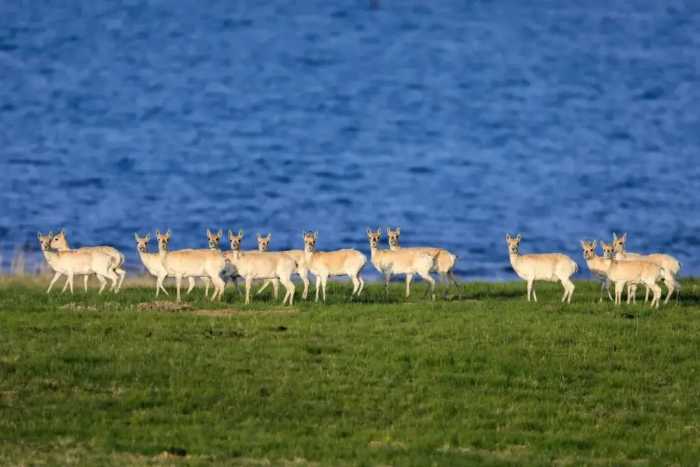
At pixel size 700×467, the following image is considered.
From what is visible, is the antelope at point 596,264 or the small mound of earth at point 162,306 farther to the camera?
the antelope at point 596,264

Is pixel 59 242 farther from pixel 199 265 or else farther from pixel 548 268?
pixel 548 268

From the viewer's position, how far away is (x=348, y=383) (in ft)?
86.5

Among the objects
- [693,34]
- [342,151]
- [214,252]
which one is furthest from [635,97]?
[214,252]

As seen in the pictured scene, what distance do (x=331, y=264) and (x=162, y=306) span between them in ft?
13.4

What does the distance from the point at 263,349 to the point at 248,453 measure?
6.38m

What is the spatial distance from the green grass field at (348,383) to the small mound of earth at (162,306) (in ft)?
0.82

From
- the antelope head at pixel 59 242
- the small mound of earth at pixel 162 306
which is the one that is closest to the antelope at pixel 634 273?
the small mound of earth at pixel 162 306

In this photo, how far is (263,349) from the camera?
28.5m

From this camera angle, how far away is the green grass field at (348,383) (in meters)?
22.7

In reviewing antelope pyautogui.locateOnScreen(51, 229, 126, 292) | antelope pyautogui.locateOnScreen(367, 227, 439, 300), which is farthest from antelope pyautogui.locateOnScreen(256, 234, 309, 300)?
antelope pyautogui.locateOnScreen(51, 229, 126, 292)

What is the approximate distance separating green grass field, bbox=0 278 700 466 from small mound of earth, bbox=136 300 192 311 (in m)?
0.25

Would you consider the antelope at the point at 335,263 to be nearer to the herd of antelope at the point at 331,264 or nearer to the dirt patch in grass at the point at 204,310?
the herd of antelope at the point at 331,264

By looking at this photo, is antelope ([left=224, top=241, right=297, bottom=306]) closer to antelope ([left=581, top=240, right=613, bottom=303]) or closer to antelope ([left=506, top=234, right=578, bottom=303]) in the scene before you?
antelope ([left=506, top=234, right=578, bottom=303])

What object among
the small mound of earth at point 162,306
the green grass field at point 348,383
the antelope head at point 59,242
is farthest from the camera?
the antelope head at point 59,242
